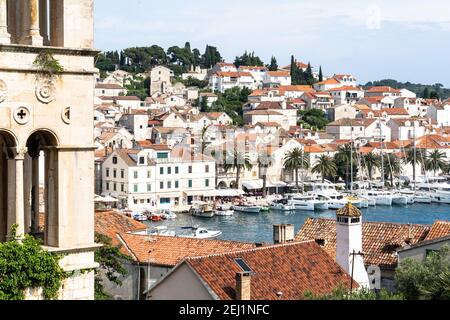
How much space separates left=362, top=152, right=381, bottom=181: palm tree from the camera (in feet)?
252

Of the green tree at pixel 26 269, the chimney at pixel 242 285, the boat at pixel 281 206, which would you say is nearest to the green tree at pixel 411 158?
→ the boat at pixel 281 206

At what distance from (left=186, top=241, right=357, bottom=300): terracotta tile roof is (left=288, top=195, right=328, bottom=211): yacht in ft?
155

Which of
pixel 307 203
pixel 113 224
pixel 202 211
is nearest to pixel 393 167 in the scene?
pixel 307 203

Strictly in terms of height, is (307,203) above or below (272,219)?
above

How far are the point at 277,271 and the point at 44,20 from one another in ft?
22.3

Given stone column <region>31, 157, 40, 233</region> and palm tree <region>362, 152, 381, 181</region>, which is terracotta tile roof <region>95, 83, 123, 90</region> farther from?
stone column <region>31, 157, 40, 233</region>

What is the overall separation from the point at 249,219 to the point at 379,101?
5783 centimetres

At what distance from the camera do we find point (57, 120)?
27.0ft

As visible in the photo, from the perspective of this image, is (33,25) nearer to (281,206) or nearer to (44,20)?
(44,20)

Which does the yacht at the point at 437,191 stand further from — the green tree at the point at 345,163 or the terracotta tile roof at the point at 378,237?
the terracotta tile roof at the point at 378,237

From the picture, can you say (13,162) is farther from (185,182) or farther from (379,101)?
(379,101)

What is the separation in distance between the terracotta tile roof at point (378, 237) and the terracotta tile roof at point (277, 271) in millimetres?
3225

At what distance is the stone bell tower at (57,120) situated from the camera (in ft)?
26.2
